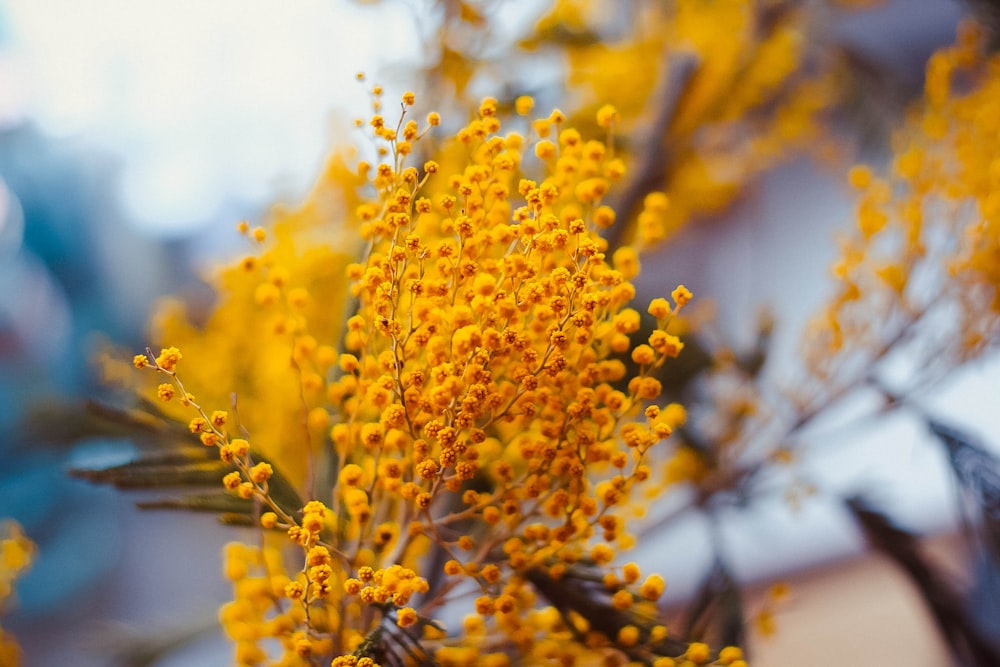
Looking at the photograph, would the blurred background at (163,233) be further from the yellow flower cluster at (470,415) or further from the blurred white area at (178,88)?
the yellow flower cluster at (470,415)

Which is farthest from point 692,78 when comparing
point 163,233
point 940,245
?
point 163,233

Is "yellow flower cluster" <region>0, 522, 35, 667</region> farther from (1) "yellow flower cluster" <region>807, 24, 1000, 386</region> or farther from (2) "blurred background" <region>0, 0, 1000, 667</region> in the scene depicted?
(2) "blurred background" <region>0, 0, 1000, 667</region>

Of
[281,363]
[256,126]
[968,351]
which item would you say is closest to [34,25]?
[256,126]

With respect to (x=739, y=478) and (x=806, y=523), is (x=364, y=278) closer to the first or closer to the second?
(x=739, y=478)

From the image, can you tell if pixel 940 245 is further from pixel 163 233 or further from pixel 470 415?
pixel 163 233

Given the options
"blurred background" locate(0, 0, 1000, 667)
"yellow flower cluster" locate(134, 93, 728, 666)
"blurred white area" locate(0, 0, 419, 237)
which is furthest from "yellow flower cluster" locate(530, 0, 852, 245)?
"blurred white area" locate(0, 0, 419, 237)

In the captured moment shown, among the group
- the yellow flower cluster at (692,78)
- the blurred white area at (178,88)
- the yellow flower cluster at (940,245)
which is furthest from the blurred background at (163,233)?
the yellow flower cluster at (940,245)

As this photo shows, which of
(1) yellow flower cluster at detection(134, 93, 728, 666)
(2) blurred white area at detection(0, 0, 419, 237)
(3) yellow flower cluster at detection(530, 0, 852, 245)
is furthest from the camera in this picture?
(2) blurred white area at detection(0, 0, 419, 237)
